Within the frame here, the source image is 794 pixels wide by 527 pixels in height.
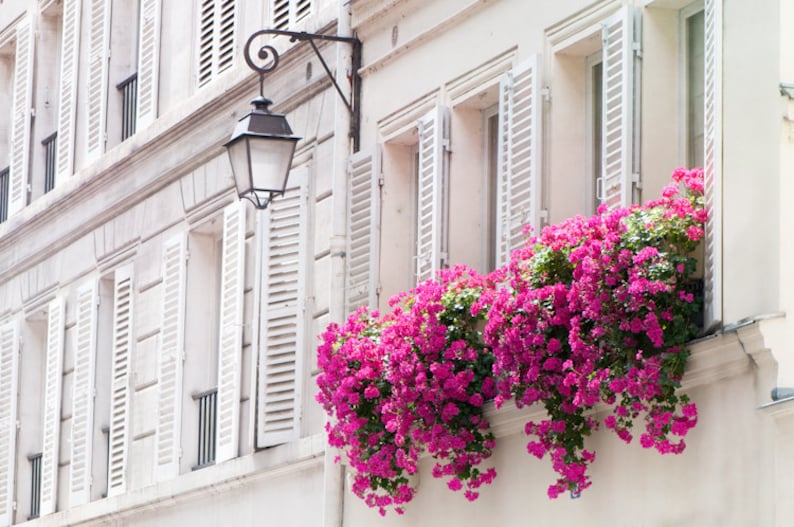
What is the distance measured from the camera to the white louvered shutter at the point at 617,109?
12242 millimetres

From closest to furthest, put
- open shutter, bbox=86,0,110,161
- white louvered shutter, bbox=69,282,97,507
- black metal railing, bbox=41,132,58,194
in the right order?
white louvered shutter, bbox=69,282,97,507
open shutter, bbox=86,0,110,161
black metal railing, bbox=41,132,58,194

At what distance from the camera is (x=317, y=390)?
15.9 metres

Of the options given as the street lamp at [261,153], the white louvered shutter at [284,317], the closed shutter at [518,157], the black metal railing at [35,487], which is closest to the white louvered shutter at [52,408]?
the black metal railing at [35,487]

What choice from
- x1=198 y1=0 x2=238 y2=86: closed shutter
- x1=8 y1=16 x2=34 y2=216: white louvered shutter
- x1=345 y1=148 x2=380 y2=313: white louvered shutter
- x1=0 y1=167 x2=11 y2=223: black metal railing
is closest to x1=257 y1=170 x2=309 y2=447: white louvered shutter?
x1=345 y1=148 x2=380 y2=313: white louvered shutter

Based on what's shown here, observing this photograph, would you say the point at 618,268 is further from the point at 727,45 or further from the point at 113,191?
the point at 113,191

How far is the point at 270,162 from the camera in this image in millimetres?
14625

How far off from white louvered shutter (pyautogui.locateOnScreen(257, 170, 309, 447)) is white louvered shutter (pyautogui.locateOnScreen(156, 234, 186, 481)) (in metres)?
1.76

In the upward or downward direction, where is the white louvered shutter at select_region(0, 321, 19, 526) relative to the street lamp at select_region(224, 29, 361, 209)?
upward

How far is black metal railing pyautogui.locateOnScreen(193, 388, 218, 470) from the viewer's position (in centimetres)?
1766

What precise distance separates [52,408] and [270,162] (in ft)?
22.5

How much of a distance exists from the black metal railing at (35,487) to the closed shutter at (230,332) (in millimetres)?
4491

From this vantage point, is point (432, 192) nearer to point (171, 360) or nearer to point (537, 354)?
point (537, 354)

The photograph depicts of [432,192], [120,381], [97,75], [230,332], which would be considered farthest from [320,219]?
[97,75]

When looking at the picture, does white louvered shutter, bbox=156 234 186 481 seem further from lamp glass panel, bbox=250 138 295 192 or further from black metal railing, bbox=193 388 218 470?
lamp glass panel, bbox=250 138 295 192
